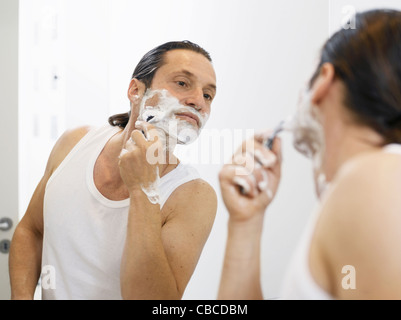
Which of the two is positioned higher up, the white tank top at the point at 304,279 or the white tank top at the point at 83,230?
the white tank top at the point at 83,230

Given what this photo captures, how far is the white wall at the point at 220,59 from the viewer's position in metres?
0.84

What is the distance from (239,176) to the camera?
30.5 inches

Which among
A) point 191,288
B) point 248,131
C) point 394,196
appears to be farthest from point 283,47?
point 191,288

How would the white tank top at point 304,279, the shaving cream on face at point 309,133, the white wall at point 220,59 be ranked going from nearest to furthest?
the white tank top at point 304,279
the shaving cream on face at point 309,133
the white wall at point 220,59

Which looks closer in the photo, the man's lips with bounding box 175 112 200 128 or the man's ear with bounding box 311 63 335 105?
the man's ear with bounding box 311 63 335 105

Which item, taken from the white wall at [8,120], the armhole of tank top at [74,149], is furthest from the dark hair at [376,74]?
the white wall at [8,120]

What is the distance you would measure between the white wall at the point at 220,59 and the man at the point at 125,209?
0.03m

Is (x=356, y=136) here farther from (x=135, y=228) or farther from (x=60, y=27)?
(x=60, y=27)

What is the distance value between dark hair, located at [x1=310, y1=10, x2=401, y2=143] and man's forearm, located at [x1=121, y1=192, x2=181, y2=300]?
438 mm

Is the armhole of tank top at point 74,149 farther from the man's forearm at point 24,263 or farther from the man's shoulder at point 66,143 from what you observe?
the man's forearm at point 24,263

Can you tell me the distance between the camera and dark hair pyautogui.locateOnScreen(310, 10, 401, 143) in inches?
25.8

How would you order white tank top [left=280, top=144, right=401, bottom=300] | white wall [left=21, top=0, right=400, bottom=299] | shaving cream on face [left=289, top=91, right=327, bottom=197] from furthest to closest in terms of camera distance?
white wall [left=21, top=0, right=400, bottom=299] < shaving cream on face [left=289, top=91, right=327, bottom=197] < white tank top [left=280, top=144, right=401, bottom=300]

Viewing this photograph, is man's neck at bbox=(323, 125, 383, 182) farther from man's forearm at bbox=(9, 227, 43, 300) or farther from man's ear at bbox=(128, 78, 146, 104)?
man's forearm at bbox=(9, 227, 43, 300)

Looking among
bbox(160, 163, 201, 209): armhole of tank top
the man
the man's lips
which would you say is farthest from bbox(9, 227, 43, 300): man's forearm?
the man's lips
